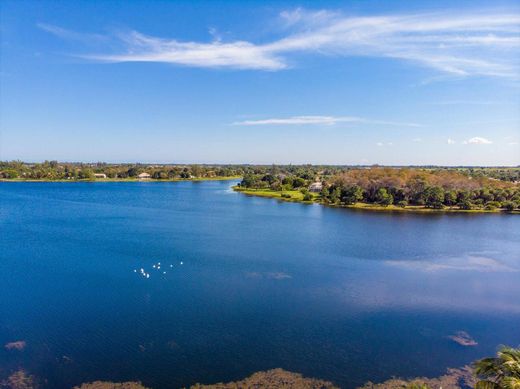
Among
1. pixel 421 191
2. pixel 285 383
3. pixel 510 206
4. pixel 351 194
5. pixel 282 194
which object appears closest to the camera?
pixel 285 383

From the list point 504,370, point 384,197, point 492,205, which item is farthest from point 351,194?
point 504,370

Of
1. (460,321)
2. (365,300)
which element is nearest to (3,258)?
(365,300)

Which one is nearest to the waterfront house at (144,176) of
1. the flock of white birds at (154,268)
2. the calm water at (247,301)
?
the calm water at (247,301)

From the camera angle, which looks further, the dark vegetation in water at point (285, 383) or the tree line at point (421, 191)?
the tree line at point (421, 191)

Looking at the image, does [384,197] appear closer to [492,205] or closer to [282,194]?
[492,205]

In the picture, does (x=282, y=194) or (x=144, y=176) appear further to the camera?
(x=144, y=176)

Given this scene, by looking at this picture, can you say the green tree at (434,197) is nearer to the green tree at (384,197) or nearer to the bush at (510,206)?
the green tree at (384,197)

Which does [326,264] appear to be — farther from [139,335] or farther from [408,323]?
[139,335]

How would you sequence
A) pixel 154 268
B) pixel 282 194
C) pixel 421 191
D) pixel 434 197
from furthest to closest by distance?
pixel 282 194, pixel 421 191, pixel 434 197, pixel 154 268

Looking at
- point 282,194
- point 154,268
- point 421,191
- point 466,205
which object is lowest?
point 154,268
